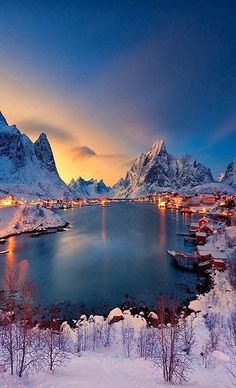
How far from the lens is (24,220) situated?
255 feet

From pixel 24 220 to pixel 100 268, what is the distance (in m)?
41.6

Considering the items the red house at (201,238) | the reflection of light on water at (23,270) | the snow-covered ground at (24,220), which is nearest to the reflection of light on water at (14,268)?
the reflection of light on water at (23,270)

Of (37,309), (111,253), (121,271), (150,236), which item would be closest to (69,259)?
(111,253)

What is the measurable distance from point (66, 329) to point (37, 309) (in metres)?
6.82

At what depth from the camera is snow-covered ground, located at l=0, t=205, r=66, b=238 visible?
7277 cm

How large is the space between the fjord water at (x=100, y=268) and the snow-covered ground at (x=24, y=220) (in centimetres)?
652

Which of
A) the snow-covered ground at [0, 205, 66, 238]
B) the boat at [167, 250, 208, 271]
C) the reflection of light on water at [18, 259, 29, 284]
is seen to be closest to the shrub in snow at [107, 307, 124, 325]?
the reflection of light on water at [18, 259, 29, 284]

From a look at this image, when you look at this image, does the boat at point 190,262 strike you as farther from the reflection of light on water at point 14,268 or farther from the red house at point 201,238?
the reflection of light on water at point 14,268

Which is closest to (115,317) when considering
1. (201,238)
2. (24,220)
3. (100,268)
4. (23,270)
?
(100,268)

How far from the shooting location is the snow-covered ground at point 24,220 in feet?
239

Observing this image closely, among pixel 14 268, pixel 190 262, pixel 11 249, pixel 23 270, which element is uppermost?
pixel 190 262

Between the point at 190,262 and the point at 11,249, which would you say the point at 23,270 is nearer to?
the point at 11,249

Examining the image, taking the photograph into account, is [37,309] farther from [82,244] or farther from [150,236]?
[150,236]

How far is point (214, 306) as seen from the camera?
2572 cm
